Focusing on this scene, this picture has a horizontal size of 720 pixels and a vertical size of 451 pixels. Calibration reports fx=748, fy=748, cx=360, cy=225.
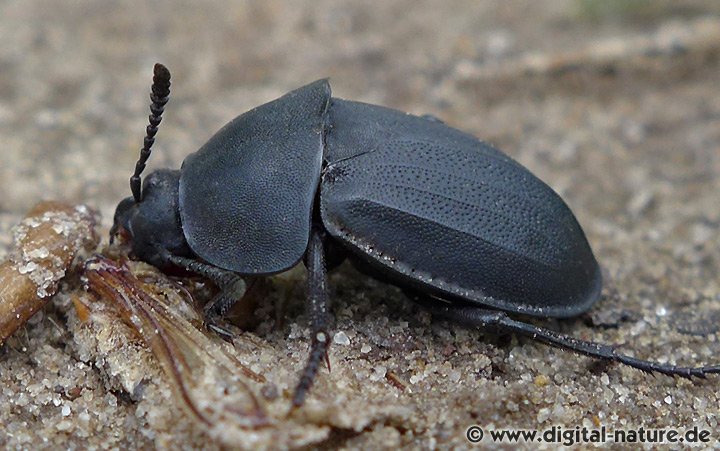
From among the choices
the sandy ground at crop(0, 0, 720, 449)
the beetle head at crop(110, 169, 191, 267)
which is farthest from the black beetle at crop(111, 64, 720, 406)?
the sandy ground at crop(0, 0, 720, 449)

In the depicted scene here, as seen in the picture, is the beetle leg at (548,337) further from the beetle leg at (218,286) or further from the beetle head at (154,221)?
Result: the beetle head at (154,221)

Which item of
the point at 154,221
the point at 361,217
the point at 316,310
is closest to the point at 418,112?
the point at 361,217

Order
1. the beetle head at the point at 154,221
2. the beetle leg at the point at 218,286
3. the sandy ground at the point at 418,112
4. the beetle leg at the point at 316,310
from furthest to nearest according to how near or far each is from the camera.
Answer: the beetle head at the point at 154,221, the beetle leg at the point at 218,286, the sandy ground at the point at 418,112, the beetle leg at the point at 316,310

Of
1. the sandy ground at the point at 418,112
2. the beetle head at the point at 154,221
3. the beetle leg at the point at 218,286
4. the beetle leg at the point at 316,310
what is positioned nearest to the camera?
the beetle leg at the point at 316,310

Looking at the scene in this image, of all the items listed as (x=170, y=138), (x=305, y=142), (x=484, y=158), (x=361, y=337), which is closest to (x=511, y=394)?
(x=361, y=337)

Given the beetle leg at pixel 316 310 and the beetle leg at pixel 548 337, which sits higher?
the beetle leg at pixel 316 310

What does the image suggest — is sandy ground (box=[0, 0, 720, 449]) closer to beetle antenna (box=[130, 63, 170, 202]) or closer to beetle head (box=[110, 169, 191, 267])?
beetle head (box=[110, 169, 191, 267])

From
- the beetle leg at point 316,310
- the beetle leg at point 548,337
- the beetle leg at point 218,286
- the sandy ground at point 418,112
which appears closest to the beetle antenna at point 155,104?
the beetle leg at point 218,286
